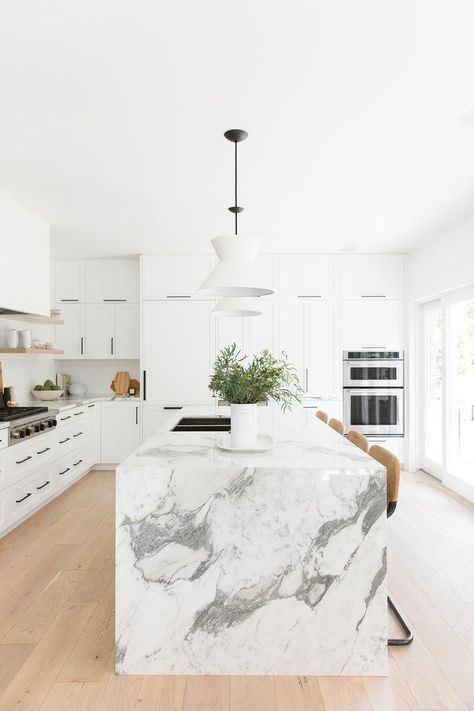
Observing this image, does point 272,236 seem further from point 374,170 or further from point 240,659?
point 240,659

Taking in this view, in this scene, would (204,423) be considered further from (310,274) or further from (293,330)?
(310,274)

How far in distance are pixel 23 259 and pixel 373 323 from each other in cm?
373

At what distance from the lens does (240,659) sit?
1.99 meters

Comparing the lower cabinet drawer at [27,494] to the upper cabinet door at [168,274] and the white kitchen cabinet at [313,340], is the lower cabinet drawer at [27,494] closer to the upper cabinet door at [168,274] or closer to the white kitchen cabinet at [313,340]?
the upper cabinet door at [168,274]

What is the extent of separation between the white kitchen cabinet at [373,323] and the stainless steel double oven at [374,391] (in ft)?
0.42

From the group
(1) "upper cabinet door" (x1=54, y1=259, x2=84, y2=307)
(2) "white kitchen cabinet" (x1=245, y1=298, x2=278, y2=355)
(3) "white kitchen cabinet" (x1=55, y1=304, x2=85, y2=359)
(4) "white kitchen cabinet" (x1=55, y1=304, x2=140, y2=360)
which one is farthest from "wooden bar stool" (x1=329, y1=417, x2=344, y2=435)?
(1) "upper cabinet door" (x1=54, y1=259, x2=84, y2=307)

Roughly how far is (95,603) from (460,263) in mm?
3973

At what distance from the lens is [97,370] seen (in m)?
6.25

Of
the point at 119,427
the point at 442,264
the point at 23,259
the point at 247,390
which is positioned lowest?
the point at 119,427

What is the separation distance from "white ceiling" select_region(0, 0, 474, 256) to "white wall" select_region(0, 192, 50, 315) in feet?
0.47

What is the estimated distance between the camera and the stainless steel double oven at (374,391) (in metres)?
5.56

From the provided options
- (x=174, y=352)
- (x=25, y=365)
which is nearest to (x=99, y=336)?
(x=25, y=365)

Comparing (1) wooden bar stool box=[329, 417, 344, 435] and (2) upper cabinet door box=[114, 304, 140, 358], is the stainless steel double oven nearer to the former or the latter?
(1) wooden bar stool box=[329, 417, 344, 435]

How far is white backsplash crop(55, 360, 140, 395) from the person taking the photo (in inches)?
245
